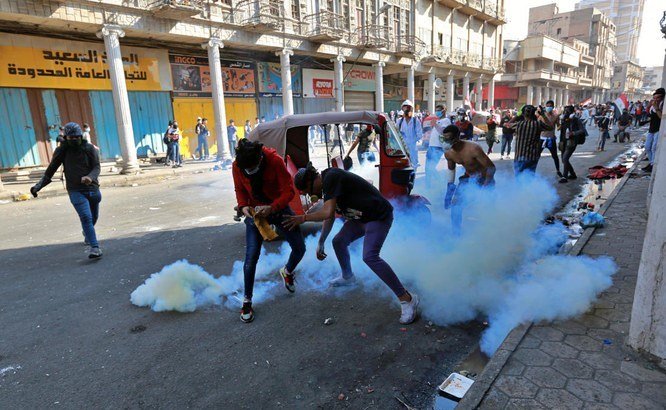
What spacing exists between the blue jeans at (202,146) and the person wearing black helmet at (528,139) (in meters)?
14.2

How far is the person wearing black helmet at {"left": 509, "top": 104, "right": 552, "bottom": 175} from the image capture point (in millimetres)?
7504

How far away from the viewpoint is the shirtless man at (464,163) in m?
5.38

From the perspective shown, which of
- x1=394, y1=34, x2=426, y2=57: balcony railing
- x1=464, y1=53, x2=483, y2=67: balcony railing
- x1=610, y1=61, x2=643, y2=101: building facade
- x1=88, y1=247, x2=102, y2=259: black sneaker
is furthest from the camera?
x1=610, y1=61, x2=643, y2=101: building facade

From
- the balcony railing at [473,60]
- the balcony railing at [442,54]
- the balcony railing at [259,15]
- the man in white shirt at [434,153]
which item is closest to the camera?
the man in white shirt at [434,153]

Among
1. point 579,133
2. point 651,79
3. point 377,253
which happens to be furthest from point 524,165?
point 651,79

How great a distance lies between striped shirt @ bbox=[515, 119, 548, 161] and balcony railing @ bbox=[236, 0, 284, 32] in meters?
14.0

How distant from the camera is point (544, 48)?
49344 mm

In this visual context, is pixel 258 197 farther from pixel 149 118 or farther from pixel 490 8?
pixel 490 8

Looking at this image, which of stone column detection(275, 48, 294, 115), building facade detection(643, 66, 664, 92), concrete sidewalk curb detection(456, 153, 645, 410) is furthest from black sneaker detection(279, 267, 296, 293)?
building facade detection(643, 66, 664, 92)

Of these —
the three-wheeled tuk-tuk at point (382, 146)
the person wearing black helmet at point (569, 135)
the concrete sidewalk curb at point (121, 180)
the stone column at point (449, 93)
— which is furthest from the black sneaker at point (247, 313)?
the stone column at point (449, 93)

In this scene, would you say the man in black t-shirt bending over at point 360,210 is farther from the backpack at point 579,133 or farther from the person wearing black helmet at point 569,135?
the backpack at point 579,133

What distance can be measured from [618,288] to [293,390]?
3.32 metres

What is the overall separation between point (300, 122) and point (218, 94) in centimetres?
1292

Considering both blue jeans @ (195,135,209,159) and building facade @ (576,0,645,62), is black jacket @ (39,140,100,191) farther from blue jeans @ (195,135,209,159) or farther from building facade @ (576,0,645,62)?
building facade @ (576,0,645,62)
